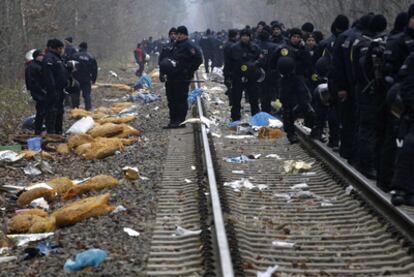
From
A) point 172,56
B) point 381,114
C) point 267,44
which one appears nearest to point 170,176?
point 381,114

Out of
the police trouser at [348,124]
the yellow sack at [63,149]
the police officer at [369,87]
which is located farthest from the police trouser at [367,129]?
the yellow sack at [63,149]

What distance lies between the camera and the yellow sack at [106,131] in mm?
13937

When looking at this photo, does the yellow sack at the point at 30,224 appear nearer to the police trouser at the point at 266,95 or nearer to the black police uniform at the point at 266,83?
the black police uniform at the point at 266,83

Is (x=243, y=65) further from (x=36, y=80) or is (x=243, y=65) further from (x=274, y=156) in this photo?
(x=36, y=80)

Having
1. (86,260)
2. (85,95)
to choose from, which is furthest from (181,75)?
(86,260)

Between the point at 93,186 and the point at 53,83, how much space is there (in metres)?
5.30

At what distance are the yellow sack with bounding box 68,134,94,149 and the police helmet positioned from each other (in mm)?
3911

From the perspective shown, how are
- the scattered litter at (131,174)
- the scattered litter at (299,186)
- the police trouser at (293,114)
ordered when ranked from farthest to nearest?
1. the police trouser at (293,114)
2. the scattered litter at (131,174)
3. the scattered litter at (299,186)

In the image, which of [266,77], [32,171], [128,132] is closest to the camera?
[32,171]

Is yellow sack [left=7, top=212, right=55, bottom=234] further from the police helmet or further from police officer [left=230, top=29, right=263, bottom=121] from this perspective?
police officer [left=230, top=29, right=263, bottom=121]

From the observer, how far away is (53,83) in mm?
14062

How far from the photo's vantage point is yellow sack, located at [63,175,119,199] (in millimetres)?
9227

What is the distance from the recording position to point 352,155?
1016 cm

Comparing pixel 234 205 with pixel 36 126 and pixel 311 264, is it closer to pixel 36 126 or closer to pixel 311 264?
pixel 311 264
